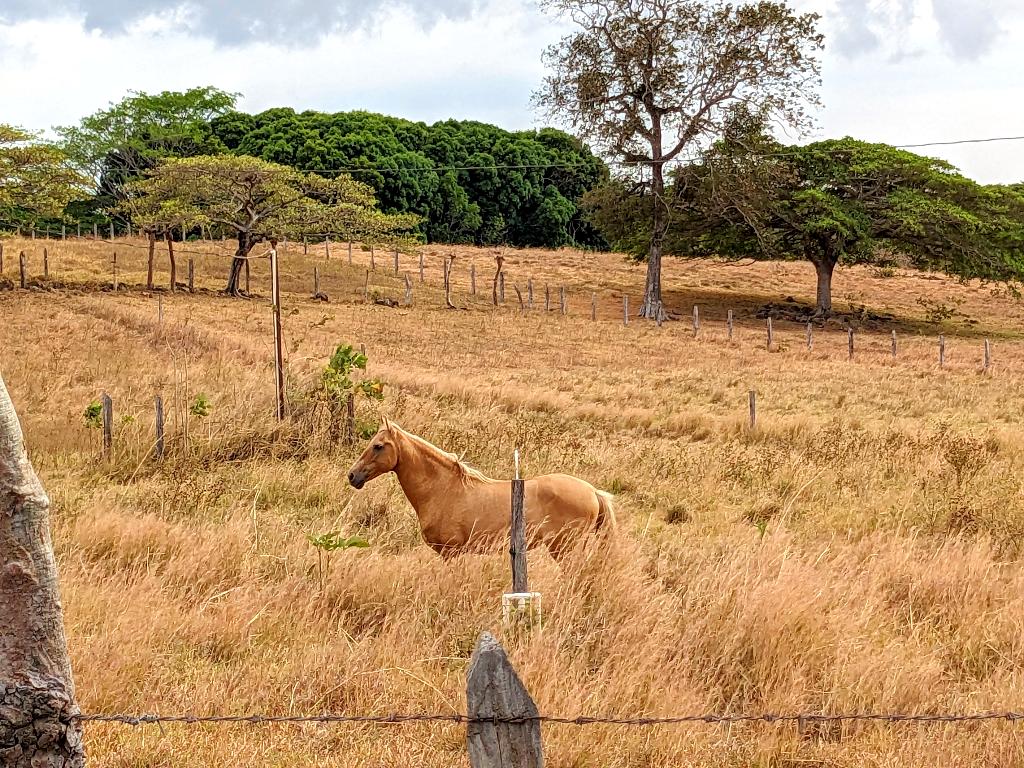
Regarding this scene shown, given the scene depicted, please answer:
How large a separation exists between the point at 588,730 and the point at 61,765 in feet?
6.82

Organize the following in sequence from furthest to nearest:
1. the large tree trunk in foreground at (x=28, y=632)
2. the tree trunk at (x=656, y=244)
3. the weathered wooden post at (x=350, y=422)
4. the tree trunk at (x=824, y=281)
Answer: the tree trunk at (x=824, y=281)
the tree trunk at (x=656, y=244)
the weathered wooden post at (x=350, y=422)
the large tree trunk in foreground at (x=28, y=632)

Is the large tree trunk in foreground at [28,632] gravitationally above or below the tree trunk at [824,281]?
below

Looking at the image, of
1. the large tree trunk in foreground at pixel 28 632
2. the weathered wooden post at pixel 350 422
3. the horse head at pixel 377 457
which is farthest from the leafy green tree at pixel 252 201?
the large tree trunk in foreground at pixel 28 632

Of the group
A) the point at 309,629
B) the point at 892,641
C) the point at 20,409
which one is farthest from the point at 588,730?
the point at 20,409

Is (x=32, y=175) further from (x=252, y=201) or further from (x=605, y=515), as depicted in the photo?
(x=605, y=515)

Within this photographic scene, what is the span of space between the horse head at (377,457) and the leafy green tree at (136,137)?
2644 inches

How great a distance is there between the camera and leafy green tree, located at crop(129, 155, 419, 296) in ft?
114

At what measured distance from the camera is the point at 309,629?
5043mm

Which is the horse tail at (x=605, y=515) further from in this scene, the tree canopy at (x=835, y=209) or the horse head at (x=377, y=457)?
the tree canopy at (x=835, y=209)

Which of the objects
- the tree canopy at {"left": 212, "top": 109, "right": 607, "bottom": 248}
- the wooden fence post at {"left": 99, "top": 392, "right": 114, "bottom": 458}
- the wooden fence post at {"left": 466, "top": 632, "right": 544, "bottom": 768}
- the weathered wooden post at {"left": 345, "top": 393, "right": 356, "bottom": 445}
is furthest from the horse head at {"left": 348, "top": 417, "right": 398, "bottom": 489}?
the tree canopy at {"left": 212, "top": 109, "right": 607, "bottom": 248}

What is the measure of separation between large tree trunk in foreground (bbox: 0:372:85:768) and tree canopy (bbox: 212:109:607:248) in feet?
208

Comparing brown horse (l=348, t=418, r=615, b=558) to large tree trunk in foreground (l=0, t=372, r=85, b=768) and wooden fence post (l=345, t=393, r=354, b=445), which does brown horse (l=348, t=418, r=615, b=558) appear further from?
wooden fence post (l=345, t=393, r=354, b=445)

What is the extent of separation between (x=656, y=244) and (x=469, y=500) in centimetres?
3745

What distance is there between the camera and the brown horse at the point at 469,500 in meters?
6.46
